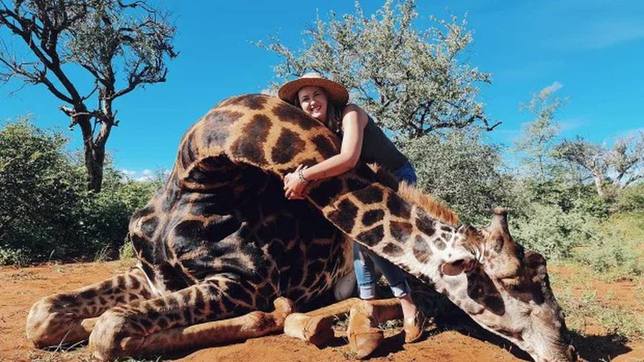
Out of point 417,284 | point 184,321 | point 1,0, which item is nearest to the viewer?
point 184,321

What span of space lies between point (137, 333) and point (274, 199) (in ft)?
4.40

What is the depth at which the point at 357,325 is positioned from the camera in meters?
3.60

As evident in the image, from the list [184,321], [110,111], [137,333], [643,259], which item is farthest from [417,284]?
[110,111]

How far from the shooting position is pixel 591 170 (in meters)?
38.1

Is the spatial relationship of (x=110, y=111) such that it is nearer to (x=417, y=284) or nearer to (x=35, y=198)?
(x=35, y=198)

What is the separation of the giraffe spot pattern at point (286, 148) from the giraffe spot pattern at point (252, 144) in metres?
0.09

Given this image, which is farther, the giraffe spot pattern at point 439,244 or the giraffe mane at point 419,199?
the giraffe mane at point 419,199

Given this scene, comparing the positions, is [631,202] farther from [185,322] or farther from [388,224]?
[185,322]

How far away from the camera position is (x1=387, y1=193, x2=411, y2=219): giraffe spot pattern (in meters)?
3.44

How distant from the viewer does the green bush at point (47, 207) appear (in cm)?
1024

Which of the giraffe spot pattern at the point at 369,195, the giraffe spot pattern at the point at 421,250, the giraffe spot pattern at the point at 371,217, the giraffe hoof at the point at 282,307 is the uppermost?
the giraffe spot pattern at the point at 369,195

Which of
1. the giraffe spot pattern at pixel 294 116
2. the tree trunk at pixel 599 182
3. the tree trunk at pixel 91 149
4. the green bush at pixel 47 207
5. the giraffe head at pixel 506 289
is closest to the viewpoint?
the giraffe head at pixel 506 289

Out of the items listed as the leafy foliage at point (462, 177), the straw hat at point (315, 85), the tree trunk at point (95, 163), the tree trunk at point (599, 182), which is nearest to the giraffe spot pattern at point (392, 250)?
the straw hat at point (315, 85)

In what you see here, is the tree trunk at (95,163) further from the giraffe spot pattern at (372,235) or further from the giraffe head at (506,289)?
the giraffe head at (506,289)
